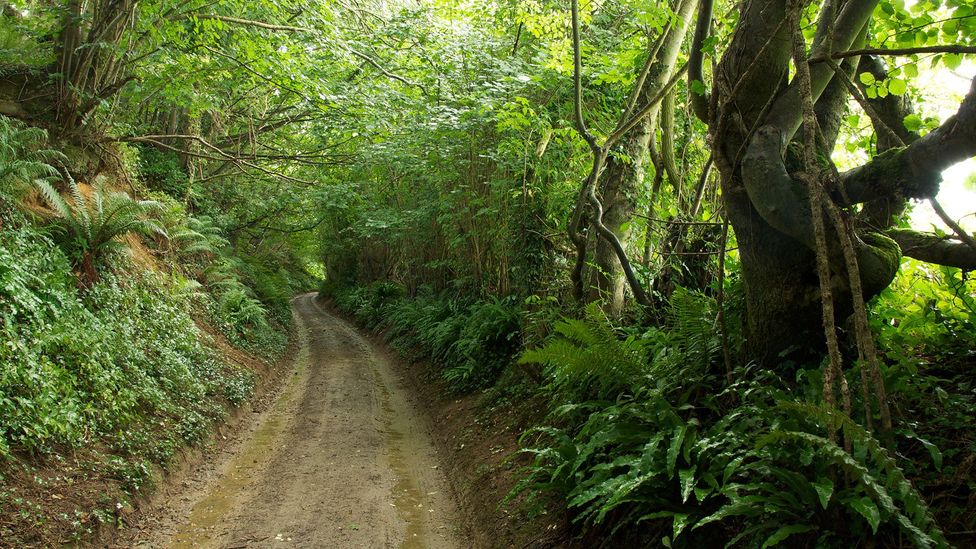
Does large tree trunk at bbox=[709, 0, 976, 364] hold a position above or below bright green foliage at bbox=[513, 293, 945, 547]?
above

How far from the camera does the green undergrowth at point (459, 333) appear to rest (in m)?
10.3

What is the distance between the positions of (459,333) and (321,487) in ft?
20.2

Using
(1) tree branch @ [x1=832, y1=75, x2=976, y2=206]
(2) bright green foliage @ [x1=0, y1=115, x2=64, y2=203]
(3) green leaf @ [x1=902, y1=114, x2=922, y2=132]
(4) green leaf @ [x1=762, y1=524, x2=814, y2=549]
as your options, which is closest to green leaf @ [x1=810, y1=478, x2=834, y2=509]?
(4) green leaf @ [x1=762, y1=524, x2=814, y2=549]

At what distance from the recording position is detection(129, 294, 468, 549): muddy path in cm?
545

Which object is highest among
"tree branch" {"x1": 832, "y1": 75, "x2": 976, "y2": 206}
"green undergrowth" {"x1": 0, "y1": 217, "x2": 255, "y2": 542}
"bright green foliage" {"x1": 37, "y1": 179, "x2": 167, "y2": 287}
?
"tree branch" {"x1": 832, "y1": 75, "x2": 976, "y2": 206}

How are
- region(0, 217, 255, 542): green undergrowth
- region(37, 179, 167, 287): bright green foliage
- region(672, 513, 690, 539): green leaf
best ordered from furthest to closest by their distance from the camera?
region(37, 179, 167, 287): bright green foliage → region(0, 217, 255, 542): green undergrowth → region(672, 513, 690, 539): green leaf

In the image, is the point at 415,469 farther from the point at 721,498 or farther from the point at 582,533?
the point at 721,498

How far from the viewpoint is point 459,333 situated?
40.9ft

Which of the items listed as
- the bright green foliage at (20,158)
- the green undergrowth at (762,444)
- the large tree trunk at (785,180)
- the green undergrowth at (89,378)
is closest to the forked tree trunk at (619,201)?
the green undergrowth at (762,444)

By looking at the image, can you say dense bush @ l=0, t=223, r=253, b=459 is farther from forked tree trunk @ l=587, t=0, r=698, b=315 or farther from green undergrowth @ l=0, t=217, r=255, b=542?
forked tree trunk @ l=587, t=0, r=698, b=315

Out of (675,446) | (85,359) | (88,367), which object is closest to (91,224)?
(85,359)

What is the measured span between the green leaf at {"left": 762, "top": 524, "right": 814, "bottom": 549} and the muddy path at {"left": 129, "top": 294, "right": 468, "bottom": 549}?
10.8 ft

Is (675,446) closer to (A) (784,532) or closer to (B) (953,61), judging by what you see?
(A) (784,532)

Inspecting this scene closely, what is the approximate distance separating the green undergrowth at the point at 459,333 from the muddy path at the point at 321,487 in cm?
119
